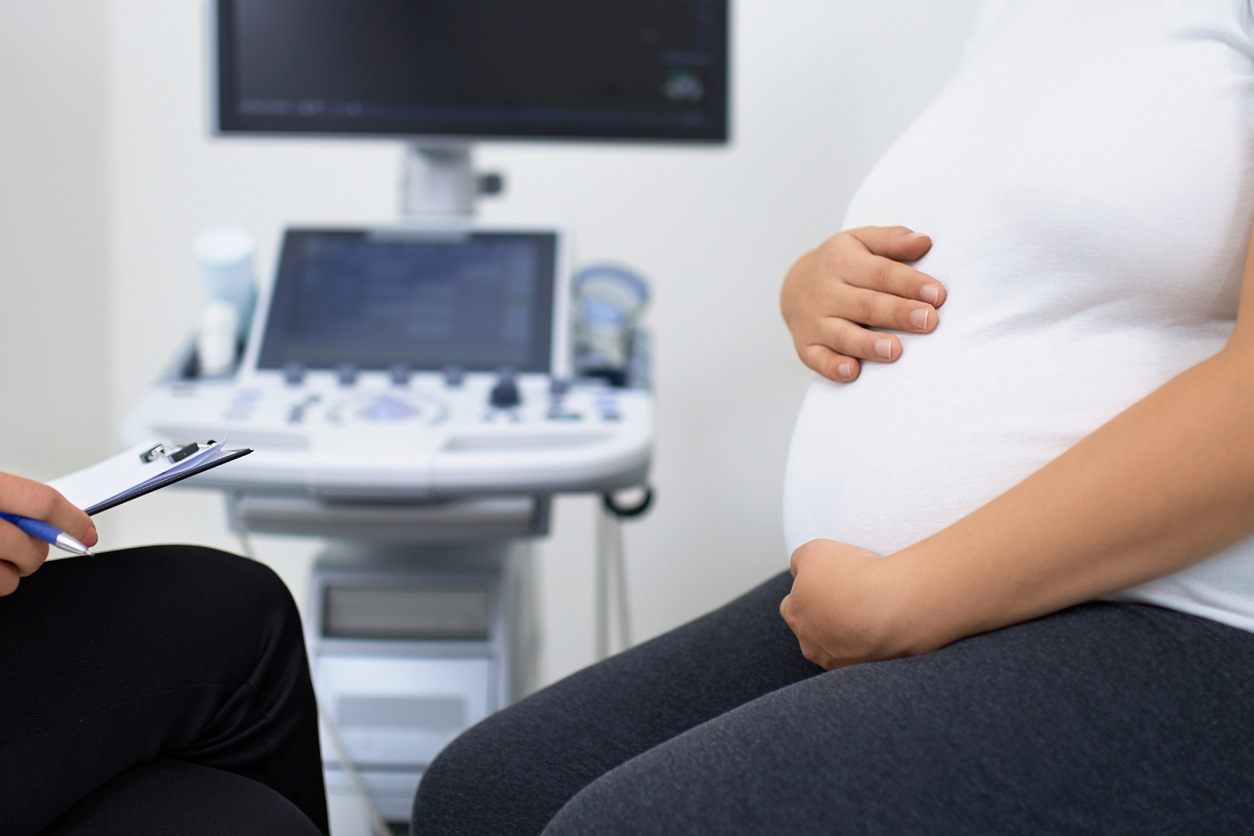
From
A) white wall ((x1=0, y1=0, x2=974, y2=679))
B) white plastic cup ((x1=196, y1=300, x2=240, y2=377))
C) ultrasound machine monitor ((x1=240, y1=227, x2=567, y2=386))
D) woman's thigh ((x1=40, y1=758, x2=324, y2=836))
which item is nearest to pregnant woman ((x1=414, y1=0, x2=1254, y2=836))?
woman's thigh ((x1=40, y1=758, x2=324, y2=836))

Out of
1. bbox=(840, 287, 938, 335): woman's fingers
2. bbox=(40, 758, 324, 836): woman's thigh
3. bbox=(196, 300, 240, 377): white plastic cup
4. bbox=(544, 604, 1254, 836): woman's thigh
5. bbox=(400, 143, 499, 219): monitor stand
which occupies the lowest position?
bbox=(40, 758, 324, 836): woman's thigh

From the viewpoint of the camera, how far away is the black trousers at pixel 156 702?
567 millimetres

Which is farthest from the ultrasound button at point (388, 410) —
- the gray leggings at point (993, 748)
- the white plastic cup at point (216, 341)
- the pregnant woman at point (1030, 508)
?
the gray leggings at point (993, 748)

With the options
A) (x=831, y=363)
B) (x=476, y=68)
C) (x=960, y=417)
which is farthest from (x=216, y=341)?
(x=960, y=417)

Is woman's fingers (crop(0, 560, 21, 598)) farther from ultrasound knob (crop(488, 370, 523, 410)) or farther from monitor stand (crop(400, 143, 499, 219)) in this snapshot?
monitor stand (crop(400, 143, 499, 219))

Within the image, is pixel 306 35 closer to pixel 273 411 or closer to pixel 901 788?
pixel 273 411

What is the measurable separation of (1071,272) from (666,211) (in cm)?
132

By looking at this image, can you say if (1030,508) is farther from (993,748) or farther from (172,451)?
(172,451)

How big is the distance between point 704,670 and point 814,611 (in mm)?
157

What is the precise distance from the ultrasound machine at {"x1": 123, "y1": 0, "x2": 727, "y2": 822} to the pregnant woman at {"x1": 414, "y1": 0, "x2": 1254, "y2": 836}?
20.6 inches

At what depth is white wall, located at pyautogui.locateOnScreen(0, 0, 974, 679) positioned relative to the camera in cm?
172

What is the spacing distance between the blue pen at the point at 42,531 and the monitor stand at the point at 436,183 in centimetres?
85

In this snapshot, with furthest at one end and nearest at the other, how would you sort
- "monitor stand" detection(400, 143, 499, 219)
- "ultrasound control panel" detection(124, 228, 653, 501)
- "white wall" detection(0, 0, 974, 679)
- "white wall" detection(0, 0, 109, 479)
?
"white wall" detection(0, 0, 974, 679), "white wall" detection(0, 0, 109, 479), "monitor stand" detection(400, 143, 499, 219), "ultrasound control panel" detection(124, 228, 653, 501)

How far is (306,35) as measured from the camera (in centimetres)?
121
